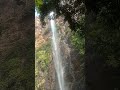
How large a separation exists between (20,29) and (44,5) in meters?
2.29

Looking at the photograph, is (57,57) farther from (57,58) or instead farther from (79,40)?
(79,40)

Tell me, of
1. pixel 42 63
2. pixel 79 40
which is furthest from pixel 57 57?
pixel 79 40

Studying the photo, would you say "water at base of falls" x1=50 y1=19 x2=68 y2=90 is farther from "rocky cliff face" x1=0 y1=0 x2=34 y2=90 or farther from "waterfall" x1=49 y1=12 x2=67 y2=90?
"rocky cliff face" x1=0 y1=0 x2=34 y2=90

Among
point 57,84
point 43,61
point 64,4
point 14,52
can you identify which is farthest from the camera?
point 43,61

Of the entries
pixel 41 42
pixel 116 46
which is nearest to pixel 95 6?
pixel 116 46

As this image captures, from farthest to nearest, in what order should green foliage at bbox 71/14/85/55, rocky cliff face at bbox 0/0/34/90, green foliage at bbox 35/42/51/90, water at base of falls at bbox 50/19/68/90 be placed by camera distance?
1. green foliage at bbox 35/42/51/90
2. water at base of falls at bbox 50/19/68/90
3. rocky cliff face at bbox 0/0/34/90
4. green foliage at bbox 71/14/85/55

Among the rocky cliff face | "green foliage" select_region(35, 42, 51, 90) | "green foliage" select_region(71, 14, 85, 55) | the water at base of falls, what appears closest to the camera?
"green foliage" select_region(71, 14, 85, 55)

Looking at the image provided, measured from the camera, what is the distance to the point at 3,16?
285 inches

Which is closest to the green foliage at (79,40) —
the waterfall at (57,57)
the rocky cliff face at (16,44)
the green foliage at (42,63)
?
the waterfall at (57,57)

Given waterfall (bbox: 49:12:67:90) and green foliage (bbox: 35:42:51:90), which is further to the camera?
green foliage (bbox: 35:42:51:90)

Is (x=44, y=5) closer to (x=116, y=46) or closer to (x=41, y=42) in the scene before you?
(x=116, y=46)

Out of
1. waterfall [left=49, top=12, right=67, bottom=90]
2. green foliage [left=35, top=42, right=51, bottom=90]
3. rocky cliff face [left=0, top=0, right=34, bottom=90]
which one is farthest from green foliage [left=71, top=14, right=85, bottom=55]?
green foliage [left=35, top=42, right=51, bottom=90]

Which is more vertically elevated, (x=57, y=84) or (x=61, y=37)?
(x=61, y=37)

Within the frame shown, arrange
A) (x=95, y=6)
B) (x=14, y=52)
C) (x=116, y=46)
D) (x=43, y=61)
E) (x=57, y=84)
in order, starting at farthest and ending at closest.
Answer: (x=43, y=61)
(x=57, y=84)
(x=14, y=52)
(x=95, y=6)
(x=116, y=46)
